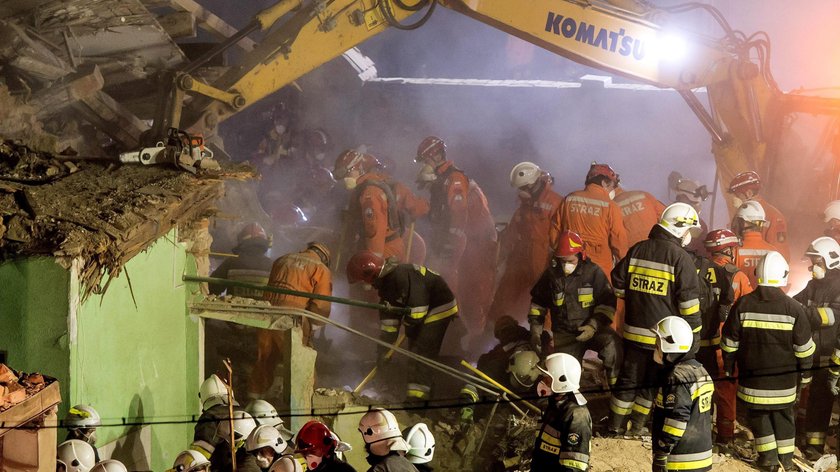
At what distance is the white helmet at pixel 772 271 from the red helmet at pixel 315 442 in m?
4.23

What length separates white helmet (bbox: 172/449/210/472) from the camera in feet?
20.8

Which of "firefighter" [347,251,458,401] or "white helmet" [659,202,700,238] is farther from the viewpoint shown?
"firefighter" [347,251,458,401]

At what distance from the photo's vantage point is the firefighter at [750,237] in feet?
34.4

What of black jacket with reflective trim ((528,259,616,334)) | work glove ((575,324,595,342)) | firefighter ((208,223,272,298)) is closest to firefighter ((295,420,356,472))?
work glove ((575,324,595,342))

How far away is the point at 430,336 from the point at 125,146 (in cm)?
477

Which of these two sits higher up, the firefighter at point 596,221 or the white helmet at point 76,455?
the firefighter at point 596,221

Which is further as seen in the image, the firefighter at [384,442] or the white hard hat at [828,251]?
the white hard hat at [828,251]

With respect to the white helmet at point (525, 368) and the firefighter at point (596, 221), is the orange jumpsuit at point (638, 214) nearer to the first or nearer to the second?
the firefighter at point (596, 221)

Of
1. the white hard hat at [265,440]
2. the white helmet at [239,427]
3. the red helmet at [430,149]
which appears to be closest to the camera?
the white hard hat at [265,440]

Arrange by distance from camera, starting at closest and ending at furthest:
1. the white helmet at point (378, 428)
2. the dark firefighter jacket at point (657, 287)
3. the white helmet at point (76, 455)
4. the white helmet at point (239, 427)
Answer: the white helmet at point (378, 428), the white helmet at point (76, 455), the white helmet at point (239, 427), the dark firefighter jacket at point (657, 287)

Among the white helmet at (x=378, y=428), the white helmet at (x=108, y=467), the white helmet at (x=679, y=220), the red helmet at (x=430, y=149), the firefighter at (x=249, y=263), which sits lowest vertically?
the white helmet at (x=108, y=467)

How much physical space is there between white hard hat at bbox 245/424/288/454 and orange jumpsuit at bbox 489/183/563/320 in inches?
213

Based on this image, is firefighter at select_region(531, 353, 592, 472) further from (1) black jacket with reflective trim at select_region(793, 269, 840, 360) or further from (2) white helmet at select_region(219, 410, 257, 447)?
(1) black jacket with reflective trim at select_region(793, 269, 840, 360)

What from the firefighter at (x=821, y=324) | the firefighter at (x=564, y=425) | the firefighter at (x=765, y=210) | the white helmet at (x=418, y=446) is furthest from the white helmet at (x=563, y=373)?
the firefighter at (x=765, y=210)
